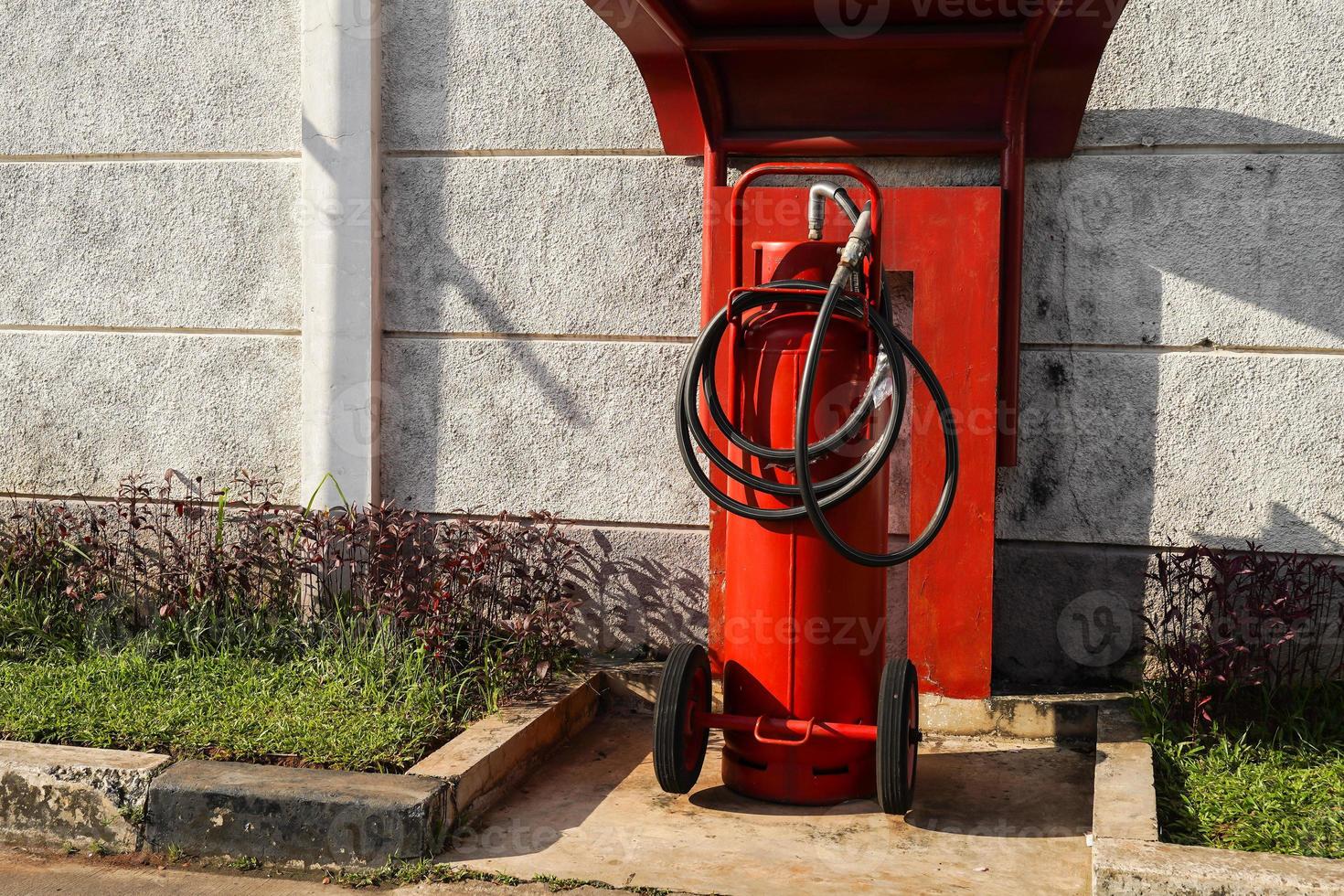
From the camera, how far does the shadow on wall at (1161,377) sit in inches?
157

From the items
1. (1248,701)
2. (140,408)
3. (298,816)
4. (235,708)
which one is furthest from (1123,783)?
(140,408)

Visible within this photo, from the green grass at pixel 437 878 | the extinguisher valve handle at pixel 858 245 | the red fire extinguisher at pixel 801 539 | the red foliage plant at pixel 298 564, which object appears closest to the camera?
the green grass at pixel 437 878

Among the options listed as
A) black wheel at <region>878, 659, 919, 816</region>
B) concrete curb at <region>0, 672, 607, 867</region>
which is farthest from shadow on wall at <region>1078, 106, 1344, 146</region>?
concrete curb at <region>0, 672, 607, 867</region>

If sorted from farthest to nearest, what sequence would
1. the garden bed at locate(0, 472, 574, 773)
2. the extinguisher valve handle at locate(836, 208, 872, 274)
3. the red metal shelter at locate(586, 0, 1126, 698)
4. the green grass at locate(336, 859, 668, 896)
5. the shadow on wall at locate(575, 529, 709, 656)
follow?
the shadow on wall at locate(575, 529, 709, 656)
the red metal shelter at locate(586, 0, 1126, 698)
the garden bed at locate(0, 472, 574, 773)
the extinguisher valve handle at locate(836, 208, 872, 274)
the green grass at locate(336, 859, 668, 896)

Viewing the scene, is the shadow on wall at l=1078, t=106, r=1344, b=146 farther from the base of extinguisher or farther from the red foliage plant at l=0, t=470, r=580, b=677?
the red foliage plant at l=0, t=470, r=580, b=677

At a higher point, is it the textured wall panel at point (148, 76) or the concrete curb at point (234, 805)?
the textured wall panel at point (148, 76)

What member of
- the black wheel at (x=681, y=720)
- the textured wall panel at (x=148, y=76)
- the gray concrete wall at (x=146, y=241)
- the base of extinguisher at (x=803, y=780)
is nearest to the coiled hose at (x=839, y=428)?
the black wheel at (x=681, y=720)

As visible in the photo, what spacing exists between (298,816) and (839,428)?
171cm

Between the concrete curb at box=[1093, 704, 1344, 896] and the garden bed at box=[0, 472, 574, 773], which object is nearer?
the concrete curb at box=[1093, 704, 1344, 896]

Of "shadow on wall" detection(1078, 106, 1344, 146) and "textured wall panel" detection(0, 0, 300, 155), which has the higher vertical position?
"textured wall panel" detection(0, 0, 300, 155)

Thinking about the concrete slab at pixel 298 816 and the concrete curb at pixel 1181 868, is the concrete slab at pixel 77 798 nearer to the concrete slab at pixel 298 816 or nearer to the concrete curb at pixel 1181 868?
the concrete slab at pixel 298 816

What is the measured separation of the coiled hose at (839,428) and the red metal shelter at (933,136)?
672mm

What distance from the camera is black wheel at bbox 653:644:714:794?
129 inches

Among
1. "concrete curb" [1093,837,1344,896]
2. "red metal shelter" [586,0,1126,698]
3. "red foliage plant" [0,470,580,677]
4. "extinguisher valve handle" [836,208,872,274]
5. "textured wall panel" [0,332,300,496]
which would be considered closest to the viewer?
"concrete curb" [1093,837,1344,896]
